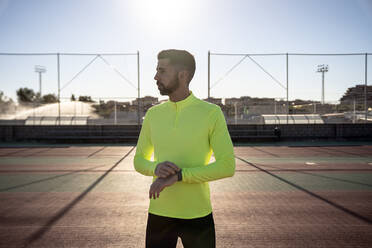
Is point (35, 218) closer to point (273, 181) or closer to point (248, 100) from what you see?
point (273, 181)

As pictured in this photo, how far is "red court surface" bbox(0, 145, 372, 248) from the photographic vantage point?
363 cm

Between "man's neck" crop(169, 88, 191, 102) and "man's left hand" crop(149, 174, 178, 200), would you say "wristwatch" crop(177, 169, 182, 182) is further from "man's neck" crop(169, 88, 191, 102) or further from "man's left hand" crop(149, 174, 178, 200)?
"man's neck" crop(169, 88, 191, 102)

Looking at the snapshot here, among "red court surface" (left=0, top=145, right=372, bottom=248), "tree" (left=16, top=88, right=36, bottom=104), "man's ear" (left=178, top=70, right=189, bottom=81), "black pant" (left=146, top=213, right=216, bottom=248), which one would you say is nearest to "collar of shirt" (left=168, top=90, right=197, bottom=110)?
"man's ear" (left=178, top=70, right=189, bottom=81)

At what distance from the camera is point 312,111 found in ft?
63.3

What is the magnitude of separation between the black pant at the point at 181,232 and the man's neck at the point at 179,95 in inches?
28.7

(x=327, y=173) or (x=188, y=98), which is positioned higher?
(x=188, y=98)

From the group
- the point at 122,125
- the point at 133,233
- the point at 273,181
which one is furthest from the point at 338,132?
the point at 133,233

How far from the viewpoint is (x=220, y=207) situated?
4.88 m

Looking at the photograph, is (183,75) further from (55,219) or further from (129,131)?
(129,131)

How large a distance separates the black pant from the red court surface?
6.77 feet

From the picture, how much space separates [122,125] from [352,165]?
1376cm

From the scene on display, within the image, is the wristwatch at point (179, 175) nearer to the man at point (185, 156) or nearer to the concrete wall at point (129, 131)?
the man at point (185, 156)

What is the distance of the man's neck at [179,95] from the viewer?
5.42 ft

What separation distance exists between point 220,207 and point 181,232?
11.4ft
